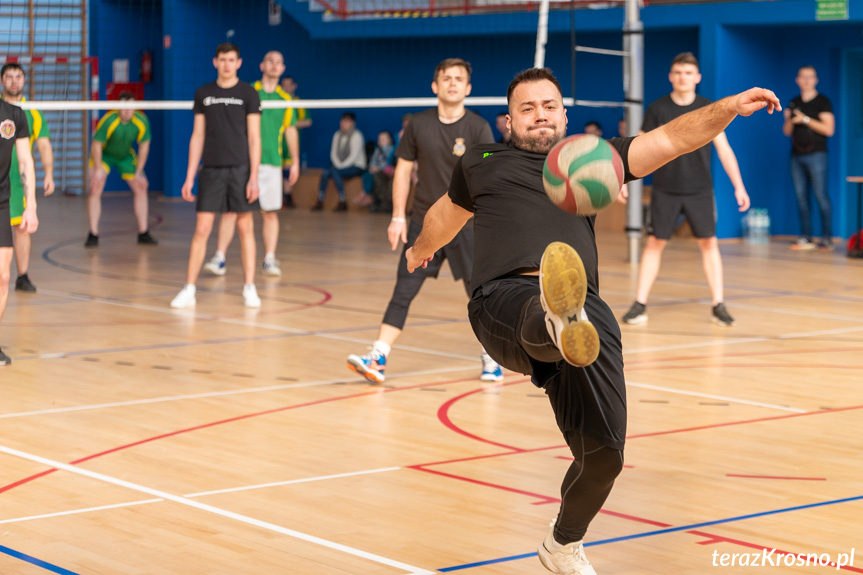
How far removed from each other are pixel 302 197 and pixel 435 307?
12.5 m

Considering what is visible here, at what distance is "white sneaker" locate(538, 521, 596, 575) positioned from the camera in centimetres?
380

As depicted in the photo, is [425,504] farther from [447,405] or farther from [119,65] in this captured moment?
[119,65]

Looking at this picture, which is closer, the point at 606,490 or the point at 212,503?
the point at 606,490

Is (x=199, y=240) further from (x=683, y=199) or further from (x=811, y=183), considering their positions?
(x=811, y=183)

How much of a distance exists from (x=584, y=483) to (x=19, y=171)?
4882 millimetres

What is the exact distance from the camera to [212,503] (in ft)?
15.4

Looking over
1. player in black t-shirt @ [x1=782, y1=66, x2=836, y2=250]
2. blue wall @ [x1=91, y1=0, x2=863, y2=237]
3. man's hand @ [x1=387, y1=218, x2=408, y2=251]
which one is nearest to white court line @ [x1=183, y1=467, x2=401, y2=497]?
man's hand @ [x1=387, y1=218, x2=408, y2=251]

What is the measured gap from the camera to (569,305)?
333cm

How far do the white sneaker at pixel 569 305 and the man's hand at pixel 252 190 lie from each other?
Answer: 21.7ft

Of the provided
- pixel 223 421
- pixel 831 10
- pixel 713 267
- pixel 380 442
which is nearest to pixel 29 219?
pixel 223 421

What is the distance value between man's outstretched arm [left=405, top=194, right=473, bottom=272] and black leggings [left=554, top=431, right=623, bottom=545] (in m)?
0.91

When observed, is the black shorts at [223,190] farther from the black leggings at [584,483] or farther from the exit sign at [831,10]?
the exit sign at [831,10]

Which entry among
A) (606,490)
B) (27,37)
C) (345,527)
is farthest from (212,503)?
(27,37)

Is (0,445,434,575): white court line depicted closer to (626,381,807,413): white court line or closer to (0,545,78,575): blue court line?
(0,545,78,575): blue court line
